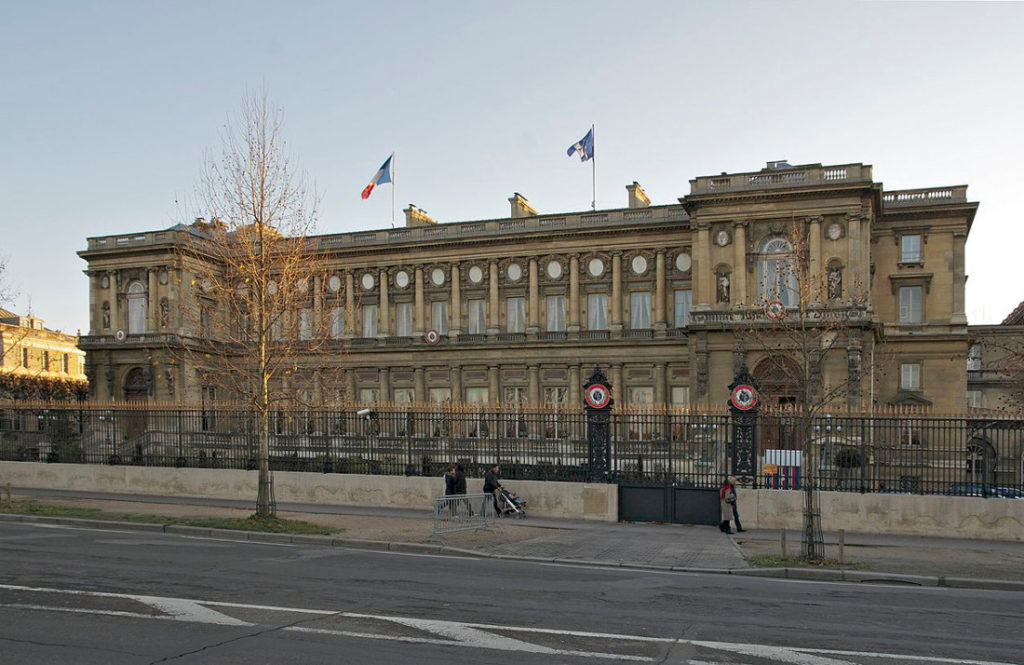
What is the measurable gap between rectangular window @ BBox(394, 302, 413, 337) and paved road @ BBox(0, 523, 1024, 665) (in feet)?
160

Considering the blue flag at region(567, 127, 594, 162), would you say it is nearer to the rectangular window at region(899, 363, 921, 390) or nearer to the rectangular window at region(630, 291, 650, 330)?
the rectangular window at region(630, 291, 650, 330)

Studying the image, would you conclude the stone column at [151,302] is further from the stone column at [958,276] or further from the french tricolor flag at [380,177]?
the stone column at [958,276]

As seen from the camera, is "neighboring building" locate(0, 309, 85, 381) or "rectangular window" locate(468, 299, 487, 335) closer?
"rectangular window" locate(468, 299, 487, 335)

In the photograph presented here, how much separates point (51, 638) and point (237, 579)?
14.5 feet

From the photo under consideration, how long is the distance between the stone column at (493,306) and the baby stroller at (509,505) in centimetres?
3856

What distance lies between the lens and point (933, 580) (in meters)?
16.1

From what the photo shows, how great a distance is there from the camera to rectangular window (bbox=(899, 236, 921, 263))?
53.8 meters

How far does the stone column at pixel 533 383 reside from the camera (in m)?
61.1

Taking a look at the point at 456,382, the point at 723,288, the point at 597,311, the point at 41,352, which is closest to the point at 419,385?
the point at 456,382

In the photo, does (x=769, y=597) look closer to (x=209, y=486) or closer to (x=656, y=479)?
(x=656, y=479)

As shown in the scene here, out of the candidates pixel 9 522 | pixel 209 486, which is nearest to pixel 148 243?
pixel 209 486

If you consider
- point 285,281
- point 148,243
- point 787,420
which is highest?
point 148,243

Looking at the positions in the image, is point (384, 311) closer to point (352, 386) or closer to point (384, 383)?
point (384, 383)

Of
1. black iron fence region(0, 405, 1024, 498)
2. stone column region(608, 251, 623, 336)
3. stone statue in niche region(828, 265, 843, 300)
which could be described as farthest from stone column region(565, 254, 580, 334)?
black iron fence region(0, 405, 1024, 498)
